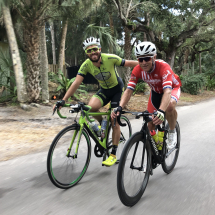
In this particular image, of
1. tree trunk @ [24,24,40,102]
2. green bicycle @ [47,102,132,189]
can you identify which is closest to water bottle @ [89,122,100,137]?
green bicycle @ [47,102,132,189]

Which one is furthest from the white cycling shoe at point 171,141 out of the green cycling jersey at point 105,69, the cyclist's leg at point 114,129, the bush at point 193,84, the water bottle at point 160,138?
the bush at point 193,84

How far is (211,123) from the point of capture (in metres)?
7.70

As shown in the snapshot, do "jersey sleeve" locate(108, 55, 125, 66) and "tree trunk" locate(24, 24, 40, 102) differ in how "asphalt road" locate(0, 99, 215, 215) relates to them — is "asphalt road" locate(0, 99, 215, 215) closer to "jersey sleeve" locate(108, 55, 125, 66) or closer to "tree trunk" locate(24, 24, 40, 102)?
"jersey sleeve" locate(108, 55, 125, 66)

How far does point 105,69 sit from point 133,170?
188 centimetres

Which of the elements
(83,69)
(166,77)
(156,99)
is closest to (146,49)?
(166,77)

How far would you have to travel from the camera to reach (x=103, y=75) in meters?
4.09

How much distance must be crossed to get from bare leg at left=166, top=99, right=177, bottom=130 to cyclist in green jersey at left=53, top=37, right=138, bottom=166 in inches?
34.7

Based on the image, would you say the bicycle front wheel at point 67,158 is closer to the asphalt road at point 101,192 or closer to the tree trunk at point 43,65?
the asphalt road at point 101,192

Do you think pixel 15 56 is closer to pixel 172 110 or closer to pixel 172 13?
pixel 172 110

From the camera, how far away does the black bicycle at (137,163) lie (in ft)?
8.53

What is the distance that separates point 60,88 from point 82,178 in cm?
857

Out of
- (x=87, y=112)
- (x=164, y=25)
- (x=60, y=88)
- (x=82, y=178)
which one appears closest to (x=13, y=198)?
(x=82, y=178)

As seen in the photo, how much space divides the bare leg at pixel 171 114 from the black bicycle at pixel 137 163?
0.57 m

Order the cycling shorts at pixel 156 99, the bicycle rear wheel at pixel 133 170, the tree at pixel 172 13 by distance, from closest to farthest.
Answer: the bicycle rear wheel at pixel 133 170
the cycling shorts at pixel 156 99
the tree at pixel 172 13
